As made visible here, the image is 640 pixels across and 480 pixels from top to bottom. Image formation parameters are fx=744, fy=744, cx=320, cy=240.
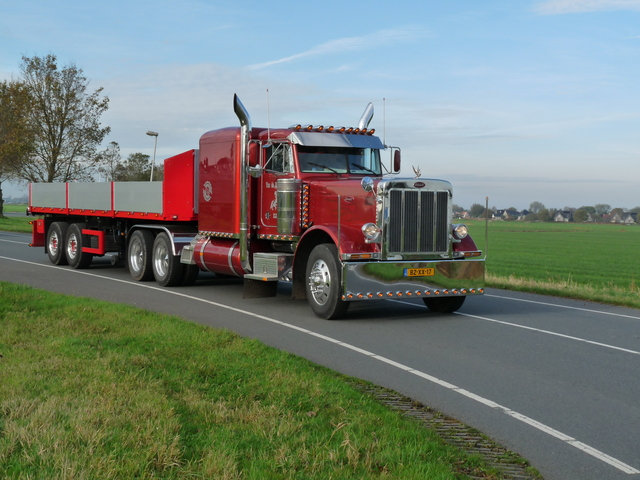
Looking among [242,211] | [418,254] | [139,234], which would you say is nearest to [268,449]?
[418,254]

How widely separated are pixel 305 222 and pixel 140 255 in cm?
545

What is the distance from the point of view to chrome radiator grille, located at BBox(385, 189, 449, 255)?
36.9 feet

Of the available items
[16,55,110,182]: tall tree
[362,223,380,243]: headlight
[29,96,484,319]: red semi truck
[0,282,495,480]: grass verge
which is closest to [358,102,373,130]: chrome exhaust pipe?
[29,96,484,319]: red semi truck

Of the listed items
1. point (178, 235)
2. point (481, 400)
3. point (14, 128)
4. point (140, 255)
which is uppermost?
point (14, 128)

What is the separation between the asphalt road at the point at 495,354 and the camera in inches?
217

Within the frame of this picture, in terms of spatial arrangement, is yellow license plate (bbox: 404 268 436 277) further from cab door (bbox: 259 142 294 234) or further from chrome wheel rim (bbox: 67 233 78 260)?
chrome wheel rim (bbox: 67 233 78 260)

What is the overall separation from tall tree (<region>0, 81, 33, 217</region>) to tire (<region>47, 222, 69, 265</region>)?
86.0 feet

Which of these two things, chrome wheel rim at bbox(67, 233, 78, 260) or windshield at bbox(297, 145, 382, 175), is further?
chrome wheel rim at bbox(67, 233, 78, 260)

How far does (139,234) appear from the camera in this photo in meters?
16.3

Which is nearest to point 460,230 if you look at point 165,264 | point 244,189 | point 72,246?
point 244,189

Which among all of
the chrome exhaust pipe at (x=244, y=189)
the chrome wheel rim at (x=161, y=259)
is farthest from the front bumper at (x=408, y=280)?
the chrome wheel rim at (x=161, y=259)

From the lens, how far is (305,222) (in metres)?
12.3

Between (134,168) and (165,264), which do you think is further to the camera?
(134,168)

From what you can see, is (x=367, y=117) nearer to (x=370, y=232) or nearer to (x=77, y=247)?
(x=370, y=232)
